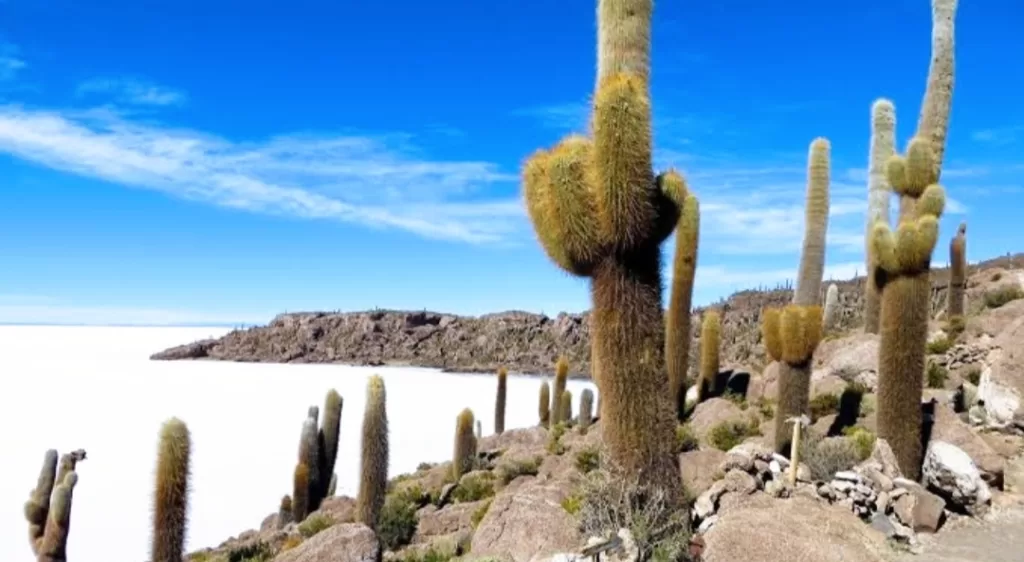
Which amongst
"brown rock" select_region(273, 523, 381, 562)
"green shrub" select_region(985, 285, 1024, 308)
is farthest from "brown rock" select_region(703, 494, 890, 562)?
"green shrub" select_region(985, 285, 1024, 308)

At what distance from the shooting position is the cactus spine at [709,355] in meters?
18.8

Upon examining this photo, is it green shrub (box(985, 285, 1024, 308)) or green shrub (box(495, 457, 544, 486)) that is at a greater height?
green shrub (box(985, 285, 1024, 308))

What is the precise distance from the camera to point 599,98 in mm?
8234

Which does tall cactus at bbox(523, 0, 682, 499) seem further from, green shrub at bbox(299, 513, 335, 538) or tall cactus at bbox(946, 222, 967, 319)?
tall cactus at bbox(946, 222, 967, 319)

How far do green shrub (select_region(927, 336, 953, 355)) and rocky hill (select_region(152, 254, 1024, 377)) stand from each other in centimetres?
3053

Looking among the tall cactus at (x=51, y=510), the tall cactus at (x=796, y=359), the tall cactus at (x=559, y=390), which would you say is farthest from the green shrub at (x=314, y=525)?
the tall cactus at (x=559, y=390)

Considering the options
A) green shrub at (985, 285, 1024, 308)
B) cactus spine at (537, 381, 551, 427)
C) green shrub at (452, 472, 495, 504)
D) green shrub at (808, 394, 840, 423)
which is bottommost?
green shrub at (452, 472, 495, 504)

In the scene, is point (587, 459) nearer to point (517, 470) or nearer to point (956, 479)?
point (517, 470)

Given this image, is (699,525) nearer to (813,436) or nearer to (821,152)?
(813,436)

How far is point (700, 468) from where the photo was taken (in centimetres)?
1055

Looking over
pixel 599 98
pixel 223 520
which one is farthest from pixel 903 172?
pixel 223 520

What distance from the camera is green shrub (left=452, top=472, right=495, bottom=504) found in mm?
17109

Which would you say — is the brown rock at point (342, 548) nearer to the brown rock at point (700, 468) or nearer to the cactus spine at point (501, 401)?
A: the brown rock at point (700, 468)

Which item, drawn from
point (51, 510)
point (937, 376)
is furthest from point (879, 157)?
point (51, 510)
